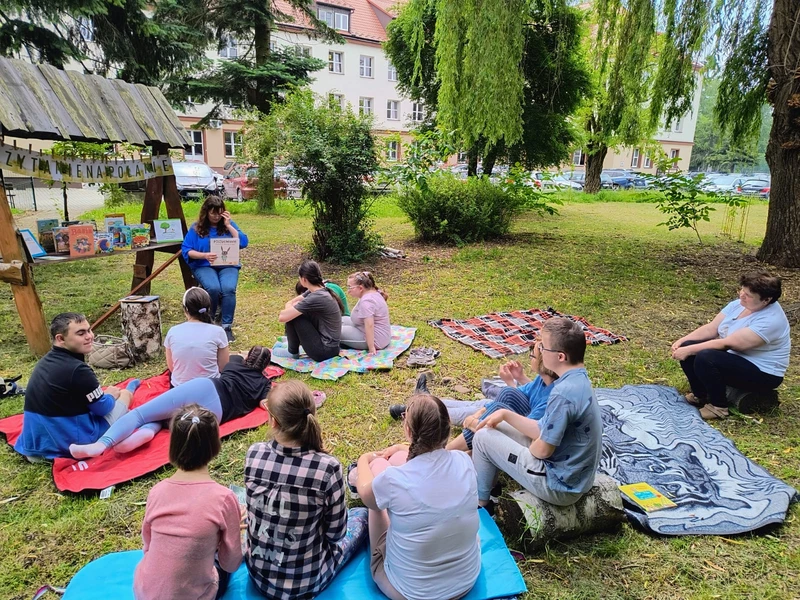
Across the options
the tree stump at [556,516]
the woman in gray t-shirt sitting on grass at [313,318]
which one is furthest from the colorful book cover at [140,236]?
the tree stump at [556,516]

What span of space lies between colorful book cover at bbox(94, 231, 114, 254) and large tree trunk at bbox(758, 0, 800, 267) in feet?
29.7

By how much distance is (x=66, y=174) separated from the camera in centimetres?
530

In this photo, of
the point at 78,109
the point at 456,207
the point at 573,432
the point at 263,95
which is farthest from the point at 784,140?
the point at 263,95

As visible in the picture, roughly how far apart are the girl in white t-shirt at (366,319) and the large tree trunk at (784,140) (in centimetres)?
678

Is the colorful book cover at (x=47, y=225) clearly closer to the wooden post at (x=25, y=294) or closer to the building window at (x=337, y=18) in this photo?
the wooden post at (x=25, y=294)

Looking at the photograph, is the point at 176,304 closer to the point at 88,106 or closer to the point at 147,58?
the point at 88,106

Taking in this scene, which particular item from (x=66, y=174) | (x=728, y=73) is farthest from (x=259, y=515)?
(x=728, y=73)

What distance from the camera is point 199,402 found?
142 inches

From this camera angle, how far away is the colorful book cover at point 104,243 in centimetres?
561

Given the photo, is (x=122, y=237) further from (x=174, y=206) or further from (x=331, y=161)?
(x=331, y=161)

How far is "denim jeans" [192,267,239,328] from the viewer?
5777mm

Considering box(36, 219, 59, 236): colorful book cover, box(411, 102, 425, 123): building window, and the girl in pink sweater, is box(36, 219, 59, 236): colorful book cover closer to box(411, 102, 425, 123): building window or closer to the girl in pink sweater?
the girl in pink sweater

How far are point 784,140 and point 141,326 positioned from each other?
900 centimetres

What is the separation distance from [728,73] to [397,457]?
9733 mm
